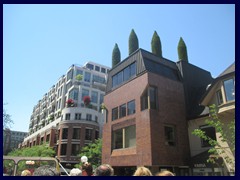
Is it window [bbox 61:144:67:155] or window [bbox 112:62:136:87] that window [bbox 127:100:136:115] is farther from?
window [bbox 61:144:67:155]

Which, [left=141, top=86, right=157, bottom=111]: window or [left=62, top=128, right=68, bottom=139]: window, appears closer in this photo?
[left=141, top=86, right=157, bottom=111]: window

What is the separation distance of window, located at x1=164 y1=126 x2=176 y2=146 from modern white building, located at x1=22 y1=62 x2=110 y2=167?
90.7 feet

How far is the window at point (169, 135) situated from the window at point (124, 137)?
8.23 feet

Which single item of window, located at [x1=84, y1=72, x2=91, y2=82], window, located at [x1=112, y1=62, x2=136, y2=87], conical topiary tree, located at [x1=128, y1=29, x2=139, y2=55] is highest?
window, located at [x1=84, y1=72, x2=91, y2=82]

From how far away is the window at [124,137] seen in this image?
18.0 m

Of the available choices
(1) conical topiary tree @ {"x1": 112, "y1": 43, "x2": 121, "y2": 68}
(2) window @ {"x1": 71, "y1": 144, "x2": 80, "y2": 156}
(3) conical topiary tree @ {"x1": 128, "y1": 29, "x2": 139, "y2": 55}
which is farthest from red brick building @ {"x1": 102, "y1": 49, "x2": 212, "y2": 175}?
(2) window @ {"x1": 71, "y1": 144, "x2": 80, "y2": 156}

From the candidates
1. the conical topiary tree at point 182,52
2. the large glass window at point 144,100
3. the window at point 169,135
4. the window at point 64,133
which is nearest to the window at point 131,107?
the large glass window at point 144,100

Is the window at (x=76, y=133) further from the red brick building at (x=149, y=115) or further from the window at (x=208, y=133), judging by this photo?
the window at (x=208, y=133)

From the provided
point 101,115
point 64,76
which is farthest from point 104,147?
point 64,76

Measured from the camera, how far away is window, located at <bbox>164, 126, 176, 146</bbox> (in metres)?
17.2

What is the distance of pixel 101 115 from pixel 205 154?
3420 centimetres

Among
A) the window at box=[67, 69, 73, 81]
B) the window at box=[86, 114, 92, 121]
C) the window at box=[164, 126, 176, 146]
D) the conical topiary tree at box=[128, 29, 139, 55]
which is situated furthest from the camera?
the window at box=[67, 69, 73, 81]

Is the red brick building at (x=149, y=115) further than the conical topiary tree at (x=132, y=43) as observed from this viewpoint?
No
